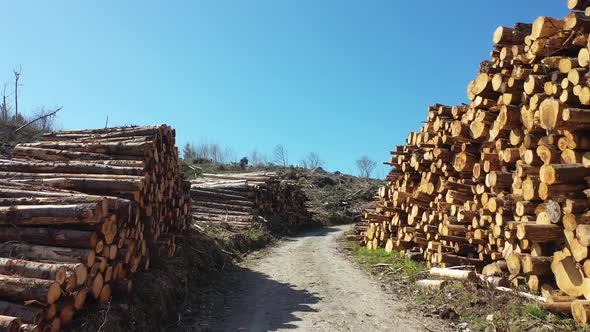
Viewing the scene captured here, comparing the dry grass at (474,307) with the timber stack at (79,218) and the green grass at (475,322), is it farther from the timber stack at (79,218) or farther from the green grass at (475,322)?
the timber stack at (79,218)

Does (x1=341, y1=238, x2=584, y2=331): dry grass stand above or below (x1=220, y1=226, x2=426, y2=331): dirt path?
above

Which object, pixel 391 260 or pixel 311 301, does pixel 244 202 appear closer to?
pixel 391 260

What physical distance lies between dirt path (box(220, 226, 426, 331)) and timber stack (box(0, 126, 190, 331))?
1936mm

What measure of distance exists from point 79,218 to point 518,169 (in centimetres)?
710

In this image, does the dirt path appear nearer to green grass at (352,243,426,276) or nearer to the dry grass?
the dry grass

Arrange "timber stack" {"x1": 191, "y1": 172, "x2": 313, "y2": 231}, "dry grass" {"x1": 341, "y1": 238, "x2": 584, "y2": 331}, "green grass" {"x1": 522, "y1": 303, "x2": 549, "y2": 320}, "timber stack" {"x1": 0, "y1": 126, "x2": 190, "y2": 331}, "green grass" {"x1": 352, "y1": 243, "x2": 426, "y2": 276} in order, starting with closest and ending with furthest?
"timber stack" {"x1": 0, "y1": 126, "x2": 190, "y2": 331} → "dry grass" {"x1": 341, "y1": 238, "x2": 584, "y2": 331} → "green grass" {"x1": 522, "y1": 303, "x2": 549, "y2": 320} → "green grass" {"x1": 352, "y1": 243, "x2": 426, "y2": 276} → "timber stack" {"x1": 191, "y1": 172, "x2": 313, "y2": 231}

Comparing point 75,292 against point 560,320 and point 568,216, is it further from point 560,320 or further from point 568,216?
point 568,216

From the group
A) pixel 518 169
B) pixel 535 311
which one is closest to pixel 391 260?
pixel 518 169

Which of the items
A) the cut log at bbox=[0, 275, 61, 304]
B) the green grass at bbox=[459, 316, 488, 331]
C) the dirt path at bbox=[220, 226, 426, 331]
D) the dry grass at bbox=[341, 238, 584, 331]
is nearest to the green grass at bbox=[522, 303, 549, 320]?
the dry grass at bbox=[341, 238, 584, 331]

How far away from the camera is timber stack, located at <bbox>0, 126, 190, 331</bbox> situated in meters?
5.15

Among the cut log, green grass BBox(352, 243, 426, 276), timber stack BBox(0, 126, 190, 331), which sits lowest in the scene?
green grass BBox(352, 243, 426, 276)

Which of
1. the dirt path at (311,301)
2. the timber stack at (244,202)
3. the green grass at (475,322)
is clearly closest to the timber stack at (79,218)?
the dirt path at (311,301)

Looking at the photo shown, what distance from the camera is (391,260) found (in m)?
11.9

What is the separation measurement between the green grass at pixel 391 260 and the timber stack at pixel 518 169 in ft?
1.33
